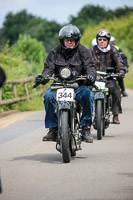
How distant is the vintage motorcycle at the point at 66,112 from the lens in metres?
7.66

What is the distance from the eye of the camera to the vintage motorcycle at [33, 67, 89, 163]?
7.66m

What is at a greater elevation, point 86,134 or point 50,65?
point 50,65

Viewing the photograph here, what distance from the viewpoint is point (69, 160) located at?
7.97 meters

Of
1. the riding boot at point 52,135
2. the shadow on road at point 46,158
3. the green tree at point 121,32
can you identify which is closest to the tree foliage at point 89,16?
the green tree at point 121,32

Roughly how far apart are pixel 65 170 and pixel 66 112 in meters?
0.80

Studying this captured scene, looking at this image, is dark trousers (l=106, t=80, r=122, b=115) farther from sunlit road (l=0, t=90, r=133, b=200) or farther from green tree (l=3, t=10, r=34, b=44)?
green tree (l=3, t=10, r=34, b=44)

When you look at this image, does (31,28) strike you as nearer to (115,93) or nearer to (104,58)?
(115,93)

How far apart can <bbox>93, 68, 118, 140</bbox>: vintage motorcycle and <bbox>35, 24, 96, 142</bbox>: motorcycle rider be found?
198 centimetres

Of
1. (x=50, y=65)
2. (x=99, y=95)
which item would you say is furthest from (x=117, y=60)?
(x=50, y=65)

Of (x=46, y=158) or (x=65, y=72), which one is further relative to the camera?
(x=46, y=158)

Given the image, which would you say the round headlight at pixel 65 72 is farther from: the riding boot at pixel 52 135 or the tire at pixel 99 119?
the tire at pixel 99 119

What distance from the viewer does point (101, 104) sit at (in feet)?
35.3

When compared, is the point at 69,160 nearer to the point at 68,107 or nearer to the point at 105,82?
the point at 68,107

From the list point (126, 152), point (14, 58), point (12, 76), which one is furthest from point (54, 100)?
point (14, 58)
